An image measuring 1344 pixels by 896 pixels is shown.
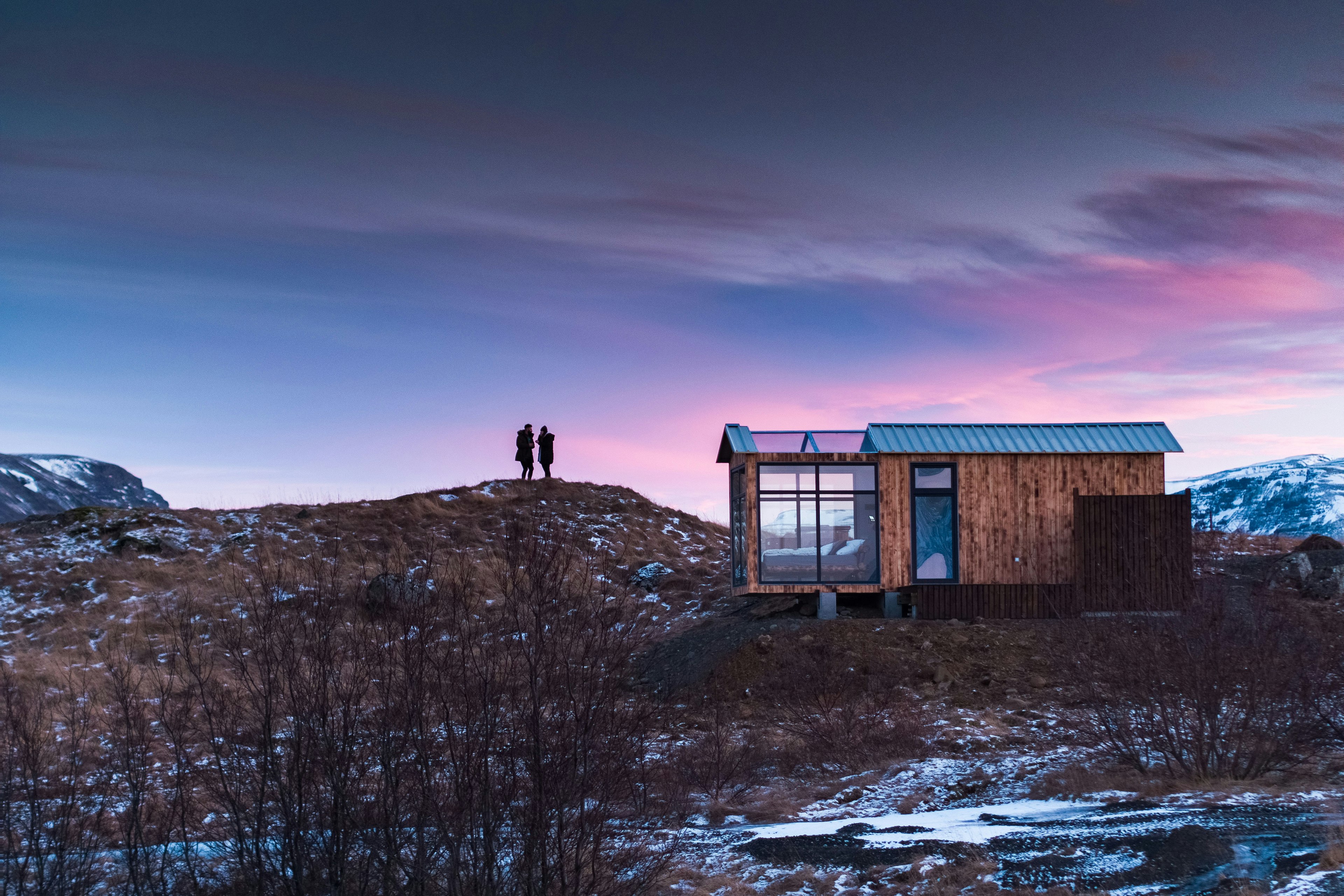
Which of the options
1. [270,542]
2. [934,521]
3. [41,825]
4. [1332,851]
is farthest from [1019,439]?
[270,542]

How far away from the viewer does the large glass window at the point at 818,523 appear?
23344 mm

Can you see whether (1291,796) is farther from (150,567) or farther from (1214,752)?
(150,567)

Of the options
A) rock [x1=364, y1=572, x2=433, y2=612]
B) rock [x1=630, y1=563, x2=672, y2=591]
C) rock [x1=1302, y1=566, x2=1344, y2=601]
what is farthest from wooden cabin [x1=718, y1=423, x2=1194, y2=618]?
rock [x1=364, y1=572, x2=433, y2=612]

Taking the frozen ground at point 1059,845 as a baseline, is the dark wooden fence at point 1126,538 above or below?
above

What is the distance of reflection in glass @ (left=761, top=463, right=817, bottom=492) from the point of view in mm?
23359

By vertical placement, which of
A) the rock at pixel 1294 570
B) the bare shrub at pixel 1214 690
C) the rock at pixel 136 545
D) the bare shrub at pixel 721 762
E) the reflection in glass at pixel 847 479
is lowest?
the bare shrub at pixel 721 762

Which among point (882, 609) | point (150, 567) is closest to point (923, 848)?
point (882, 609)

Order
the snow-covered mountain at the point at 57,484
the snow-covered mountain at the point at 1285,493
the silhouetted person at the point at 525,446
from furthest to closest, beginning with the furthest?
1. the snow-covered mountain at the point at 57,484
2. the snow-covered mountain at the point at 1285,493
3. the silhouetted person at the point at 525,446

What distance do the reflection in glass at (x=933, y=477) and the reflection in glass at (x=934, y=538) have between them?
209 millimetres

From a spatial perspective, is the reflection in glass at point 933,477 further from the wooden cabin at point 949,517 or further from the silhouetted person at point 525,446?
the silhouetted person at point 525,446

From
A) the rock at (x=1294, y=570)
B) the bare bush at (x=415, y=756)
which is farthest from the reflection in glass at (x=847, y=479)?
the bare bush at (x=415, y=756)

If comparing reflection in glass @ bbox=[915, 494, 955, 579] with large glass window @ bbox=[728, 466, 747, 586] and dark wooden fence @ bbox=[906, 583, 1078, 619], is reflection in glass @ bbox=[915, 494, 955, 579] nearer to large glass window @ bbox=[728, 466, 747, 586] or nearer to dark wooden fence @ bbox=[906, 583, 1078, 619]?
dark wooden fence @ bbox=[906, 583, 1078, 619]

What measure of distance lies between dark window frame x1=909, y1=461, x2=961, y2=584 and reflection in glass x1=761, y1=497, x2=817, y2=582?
216 cm

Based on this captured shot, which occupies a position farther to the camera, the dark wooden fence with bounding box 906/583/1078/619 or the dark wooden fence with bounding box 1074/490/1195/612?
the dark wooden fence with bounding box 906/583/1078/619
